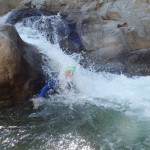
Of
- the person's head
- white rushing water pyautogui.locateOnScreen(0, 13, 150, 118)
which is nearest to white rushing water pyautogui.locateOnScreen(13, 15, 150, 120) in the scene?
white rushing water pyautogui.locateOnScreen(0, 13, 150, 118)

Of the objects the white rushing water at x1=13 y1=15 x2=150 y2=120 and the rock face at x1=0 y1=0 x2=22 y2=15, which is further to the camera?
the rock face at x1=0 y1=0 x2=22 y2=15

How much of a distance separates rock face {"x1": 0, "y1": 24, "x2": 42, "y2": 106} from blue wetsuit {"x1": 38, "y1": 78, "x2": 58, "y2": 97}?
0.35 meters

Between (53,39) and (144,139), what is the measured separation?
7746 mm

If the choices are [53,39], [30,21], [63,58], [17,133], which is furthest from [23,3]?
[17,133]

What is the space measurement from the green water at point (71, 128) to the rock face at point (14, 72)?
1.25 feet

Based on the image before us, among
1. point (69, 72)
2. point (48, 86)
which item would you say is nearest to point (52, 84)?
point (48, 86)

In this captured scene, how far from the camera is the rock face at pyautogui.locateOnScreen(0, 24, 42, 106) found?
768cm

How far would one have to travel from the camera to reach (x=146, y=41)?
→ 1155 centimetres

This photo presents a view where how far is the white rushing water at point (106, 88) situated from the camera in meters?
8.02

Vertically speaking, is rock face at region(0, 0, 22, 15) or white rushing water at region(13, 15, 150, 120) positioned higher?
rock face at region(0, 0, 22, 15)

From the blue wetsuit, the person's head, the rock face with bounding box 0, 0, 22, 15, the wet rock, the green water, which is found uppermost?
the rock face with bounding box 0, 0, 22, 15

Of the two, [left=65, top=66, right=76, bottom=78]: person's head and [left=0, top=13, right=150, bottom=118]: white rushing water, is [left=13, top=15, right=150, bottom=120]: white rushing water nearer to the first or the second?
[left=0, top=13, right=150, bottom=118]: white rushing water

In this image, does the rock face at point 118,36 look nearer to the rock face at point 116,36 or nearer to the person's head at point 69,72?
the rock face at point 116,36

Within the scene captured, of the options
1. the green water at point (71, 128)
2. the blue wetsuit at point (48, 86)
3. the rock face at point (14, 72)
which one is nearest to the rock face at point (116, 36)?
the blue wetsuit at point (48, 86)
